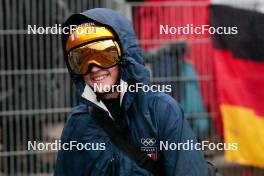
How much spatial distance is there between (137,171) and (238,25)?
362 centimetres

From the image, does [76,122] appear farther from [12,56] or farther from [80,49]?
[12,56]

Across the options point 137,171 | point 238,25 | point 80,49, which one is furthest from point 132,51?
point 238,25

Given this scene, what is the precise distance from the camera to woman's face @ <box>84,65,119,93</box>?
3396 mm

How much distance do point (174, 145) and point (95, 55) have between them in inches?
25.2

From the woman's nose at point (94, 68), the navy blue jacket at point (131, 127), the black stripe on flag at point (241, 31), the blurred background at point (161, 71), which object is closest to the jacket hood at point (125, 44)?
the navy blue jacket at point (131, 127)

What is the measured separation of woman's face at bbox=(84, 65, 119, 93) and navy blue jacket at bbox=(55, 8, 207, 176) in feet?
0.15

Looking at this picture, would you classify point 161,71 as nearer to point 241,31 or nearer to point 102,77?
point 241,31

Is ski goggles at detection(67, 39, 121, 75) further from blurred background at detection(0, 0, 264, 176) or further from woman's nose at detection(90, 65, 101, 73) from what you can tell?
blurred background at detection(0, 0, 264, 176)

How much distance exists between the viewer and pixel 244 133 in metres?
6.60

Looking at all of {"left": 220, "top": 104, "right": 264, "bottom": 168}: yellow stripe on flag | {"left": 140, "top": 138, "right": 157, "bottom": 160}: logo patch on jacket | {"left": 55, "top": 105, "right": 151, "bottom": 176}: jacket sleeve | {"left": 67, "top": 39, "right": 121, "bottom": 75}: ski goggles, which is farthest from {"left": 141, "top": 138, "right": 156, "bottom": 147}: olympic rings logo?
{"left": 220, "top": 104, "right": 264, "bottom": 168}: yellow stripe on flag

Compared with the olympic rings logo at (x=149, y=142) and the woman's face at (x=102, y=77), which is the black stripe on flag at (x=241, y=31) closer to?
the woman's face at (x=102, y=77)

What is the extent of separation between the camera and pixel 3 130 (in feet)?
21.8

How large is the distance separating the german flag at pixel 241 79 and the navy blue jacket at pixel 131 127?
3.28 m

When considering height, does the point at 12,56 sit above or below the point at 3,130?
above
